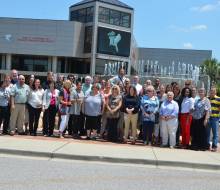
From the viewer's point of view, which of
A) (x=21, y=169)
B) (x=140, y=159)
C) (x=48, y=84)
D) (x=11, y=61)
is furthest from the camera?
(x=11, y=61)

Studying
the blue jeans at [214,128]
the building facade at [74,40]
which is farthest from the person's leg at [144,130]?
the building facade at [74,40]

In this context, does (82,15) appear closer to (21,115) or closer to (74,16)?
(74,16)

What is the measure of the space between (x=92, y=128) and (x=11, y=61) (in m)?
60.3

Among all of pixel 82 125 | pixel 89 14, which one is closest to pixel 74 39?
pixel 89 14

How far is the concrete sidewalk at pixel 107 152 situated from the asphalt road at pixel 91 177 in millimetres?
405

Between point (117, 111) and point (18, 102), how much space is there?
298 cm

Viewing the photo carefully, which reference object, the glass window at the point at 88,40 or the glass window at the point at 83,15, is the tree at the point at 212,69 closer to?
the glass window at the point at 88,40

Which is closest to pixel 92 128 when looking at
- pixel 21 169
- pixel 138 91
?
pixel 138 91

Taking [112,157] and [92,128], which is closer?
[112,157]

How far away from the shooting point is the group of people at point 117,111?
1390cm

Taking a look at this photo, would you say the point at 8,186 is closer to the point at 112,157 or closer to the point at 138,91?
the point at 112,157

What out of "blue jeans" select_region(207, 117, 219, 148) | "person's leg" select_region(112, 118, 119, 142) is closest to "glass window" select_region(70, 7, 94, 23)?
"person's leg" select_region(112, 118, 119, 142)

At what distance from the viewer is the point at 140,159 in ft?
36.4

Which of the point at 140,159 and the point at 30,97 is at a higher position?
the point at 30,97
